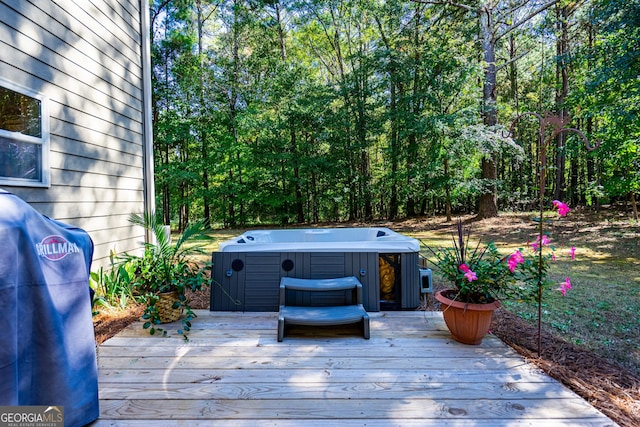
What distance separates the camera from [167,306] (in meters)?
2.43

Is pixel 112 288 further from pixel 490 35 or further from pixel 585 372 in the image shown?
pixel 490 35

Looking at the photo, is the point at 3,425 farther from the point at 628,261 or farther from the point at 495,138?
the point at 495,138

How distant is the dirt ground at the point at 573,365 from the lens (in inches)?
58.2

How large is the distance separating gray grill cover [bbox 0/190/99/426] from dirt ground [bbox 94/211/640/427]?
1087mm

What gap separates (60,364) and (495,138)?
8.44 m

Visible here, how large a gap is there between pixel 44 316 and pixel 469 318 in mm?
2166

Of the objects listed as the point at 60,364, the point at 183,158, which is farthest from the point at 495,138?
the point at 183,158

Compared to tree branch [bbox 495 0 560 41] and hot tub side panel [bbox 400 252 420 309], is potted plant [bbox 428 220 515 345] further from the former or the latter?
tree branch [bbox 495 0 560 41]

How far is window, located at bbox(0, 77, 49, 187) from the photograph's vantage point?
2.28m

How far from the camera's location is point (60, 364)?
1197mm

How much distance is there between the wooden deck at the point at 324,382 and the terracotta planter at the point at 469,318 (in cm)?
8

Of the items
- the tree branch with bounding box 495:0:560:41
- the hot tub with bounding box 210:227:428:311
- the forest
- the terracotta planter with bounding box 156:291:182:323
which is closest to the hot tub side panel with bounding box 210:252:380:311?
the hot tub with bounding box 210:227:428:311

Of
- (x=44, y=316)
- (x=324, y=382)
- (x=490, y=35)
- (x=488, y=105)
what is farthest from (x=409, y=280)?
(x=490, y=35)

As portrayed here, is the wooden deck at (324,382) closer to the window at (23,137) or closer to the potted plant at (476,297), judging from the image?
the potted plant at (476,297)
